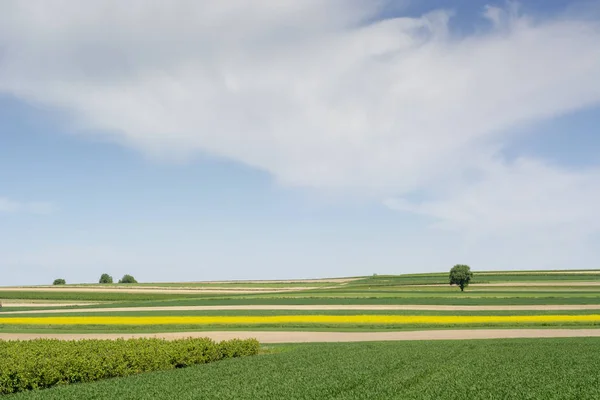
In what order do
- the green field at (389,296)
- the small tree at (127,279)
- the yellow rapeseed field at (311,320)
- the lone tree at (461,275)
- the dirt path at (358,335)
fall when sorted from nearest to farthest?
the dirt path at (358,335), the yellow rapeseed field at (311,320), the green field at (389,296), the lone tree at (461,275), the small tree at (127,279)

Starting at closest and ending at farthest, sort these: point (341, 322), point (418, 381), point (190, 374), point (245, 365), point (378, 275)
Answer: point (418, 381) → point (190, 374) → point (245, 365) → point (341, 322) → point (378, 275)

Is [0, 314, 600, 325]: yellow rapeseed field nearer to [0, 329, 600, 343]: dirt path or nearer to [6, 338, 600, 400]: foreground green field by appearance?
[0, 329, 600, 343]: dirt path

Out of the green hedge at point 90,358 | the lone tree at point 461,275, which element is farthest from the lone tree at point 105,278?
the green hedge at point 90,358

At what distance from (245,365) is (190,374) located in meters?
3.71

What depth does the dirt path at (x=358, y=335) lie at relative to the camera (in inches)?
1665

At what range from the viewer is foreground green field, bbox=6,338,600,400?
2020cm

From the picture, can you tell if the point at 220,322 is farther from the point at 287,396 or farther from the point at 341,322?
the point at 287,396

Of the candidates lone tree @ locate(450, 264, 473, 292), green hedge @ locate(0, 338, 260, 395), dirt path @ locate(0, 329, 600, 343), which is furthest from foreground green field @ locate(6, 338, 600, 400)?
lone tree @ locate(450, 264, 473, 292)

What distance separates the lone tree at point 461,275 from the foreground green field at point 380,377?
8042 cm

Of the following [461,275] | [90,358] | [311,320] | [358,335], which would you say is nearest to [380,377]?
[90,358]

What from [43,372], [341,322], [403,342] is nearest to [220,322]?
[341,322]

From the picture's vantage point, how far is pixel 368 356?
99.9 ft

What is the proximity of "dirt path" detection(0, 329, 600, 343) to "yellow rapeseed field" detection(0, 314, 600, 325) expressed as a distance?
5678 mm

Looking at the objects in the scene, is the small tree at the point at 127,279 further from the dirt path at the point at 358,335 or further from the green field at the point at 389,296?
the dirt path at the point at 358,335
